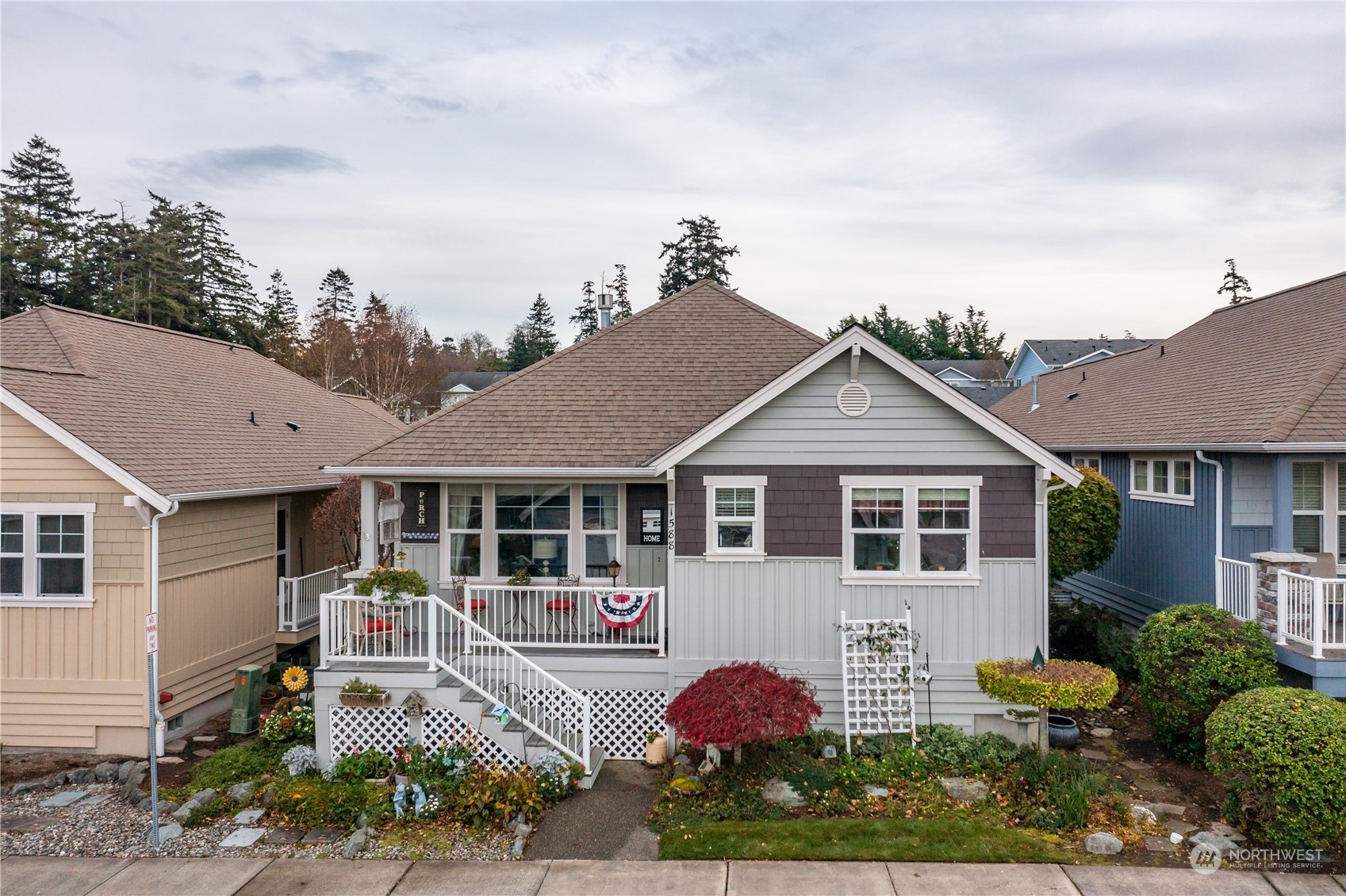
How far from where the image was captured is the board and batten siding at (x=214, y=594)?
10.6 metres

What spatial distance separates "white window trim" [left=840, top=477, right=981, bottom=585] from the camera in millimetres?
9719

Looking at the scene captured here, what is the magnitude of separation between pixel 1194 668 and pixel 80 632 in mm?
14567

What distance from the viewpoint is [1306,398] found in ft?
34.0

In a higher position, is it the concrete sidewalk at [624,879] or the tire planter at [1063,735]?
the tire planter at [1063,735]

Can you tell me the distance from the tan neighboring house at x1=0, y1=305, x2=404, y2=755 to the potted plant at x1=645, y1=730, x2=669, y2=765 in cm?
693

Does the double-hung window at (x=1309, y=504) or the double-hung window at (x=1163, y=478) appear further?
the double-hung window at (x=1163, y=478)

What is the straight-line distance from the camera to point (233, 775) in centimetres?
917

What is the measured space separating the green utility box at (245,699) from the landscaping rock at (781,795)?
744 centimetres

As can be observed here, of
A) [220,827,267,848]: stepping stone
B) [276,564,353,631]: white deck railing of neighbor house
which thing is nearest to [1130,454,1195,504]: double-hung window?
[220,827,267,848]: stepping stone

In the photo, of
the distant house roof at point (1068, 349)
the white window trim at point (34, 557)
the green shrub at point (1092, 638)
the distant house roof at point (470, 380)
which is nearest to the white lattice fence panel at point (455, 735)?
the white window trim at point (34, 557)

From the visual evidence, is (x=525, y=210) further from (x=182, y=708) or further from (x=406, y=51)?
(x=182, y=708)

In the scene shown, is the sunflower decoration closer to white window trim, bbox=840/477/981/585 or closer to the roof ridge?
white window trim, bbox=840/477/981/585

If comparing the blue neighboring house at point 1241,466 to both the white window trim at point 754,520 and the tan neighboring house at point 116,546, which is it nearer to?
the white window trim at point 754,520

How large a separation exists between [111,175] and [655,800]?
48071 mm
